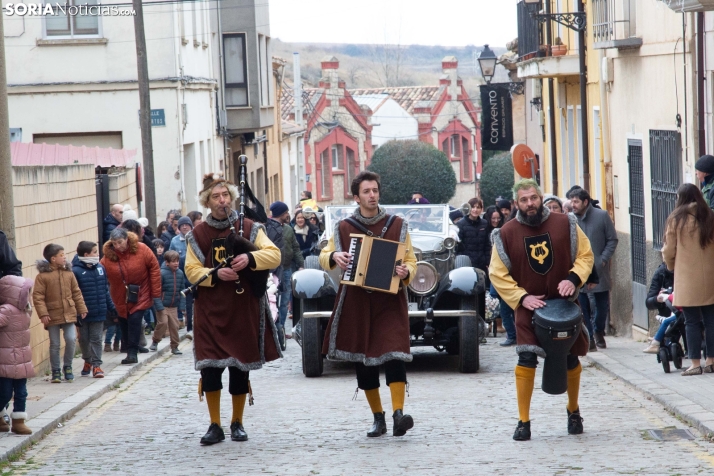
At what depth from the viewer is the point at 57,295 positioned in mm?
12195

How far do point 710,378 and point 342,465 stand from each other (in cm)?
460

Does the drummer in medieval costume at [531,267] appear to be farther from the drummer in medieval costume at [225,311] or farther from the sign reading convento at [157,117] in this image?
the sign reading convento at [157,117]

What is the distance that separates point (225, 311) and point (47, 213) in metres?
6.65

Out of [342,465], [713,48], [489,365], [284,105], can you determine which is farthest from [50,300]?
[284,105]

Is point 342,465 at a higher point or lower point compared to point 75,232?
lower

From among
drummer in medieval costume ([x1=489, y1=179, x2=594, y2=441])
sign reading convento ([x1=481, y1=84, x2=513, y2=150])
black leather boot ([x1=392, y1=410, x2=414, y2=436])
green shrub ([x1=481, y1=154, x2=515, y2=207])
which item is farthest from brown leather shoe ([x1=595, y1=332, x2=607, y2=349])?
green shrub ([x1=481, y1=154, x2=515, y2=207])

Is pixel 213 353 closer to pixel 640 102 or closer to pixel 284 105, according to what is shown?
pixel 640 102

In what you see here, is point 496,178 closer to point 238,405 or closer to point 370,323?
point 370,323

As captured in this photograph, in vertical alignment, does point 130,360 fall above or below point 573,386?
below

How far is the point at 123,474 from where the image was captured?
7.50 m

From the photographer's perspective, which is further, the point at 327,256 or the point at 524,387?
the point at 327,256

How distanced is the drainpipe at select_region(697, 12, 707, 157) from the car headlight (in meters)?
3.22

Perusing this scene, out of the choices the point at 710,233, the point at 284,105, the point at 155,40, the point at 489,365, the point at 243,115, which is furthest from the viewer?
the point at 284,105
